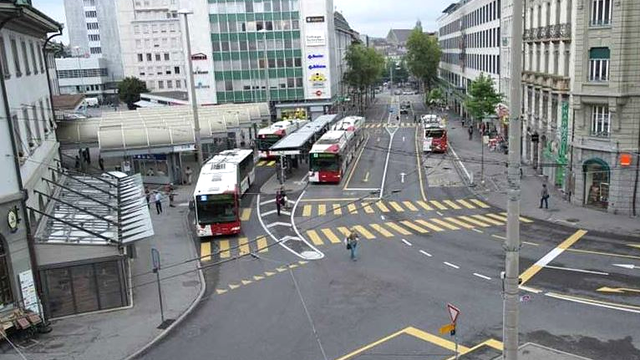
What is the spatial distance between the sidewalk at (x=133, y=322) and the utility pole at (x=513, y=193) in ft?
40.7

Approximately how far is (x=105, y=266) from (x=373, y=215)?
18292 millimetres

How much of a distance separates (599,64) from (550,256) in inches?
542

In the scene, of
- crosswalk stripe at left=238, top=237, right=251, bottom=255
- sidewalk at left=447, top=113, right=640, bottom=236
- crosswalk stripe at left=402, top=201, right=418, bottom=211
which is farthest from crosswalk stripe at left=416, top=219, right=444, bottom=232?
crosswalk stripe at left=238, top=237, right=251, bottom=255

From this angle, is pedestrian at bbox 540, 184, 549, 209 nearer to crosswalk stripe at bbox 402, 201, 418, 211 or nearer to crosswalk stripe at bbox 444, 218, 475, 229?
crosswalk stripe at bbox 444, 218, 475, 229

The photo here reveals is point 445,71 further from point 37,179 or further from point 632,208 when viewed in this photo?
point 37,179

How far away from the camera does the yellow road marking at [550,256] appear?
24719 millimetres

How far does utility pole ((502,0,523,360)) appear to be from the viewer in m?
11.7

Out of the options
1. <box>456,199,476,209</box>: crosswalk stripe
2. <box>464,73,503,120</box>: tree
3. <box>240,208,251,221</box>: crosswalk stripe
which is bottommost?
<box>456,199,476,209</box>: crosswalk stripe

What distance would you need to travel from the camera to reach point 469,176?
46.2 meters

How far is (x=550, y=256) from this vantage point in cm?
2717

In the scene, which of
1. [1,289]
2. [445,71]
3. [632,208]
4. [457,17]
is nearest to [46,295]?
[1,289]

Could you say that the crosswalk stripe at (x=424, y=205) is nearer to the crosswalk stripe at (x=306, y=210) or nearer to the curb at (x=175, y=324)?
the crosswalk stripe at (x=306, y=210)

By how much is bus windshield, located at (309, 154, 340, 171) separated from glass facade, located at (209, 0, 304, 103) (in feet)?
127

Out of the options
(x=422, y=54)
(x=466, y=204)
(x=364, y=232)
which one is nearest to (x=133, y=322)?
(x=364, y=232)
